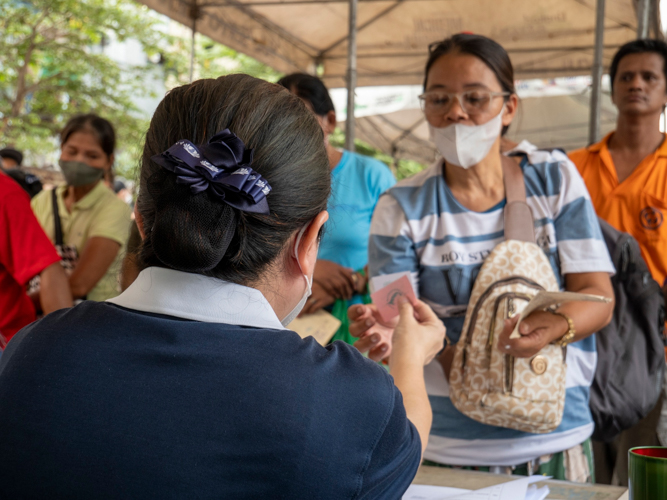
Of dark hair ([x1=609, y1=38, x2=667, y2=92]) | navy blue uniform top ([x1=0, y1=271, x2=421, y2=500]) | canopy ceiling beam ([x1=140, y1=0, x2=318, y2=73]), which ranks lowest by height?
navy blue uniform top ([x1=0, y1=271, x2=421, y2=500])

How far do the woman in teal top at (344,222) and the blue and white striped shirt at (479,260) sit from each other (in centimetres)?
67

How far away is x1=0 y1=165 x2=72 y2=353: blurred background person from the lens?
7.89 feet

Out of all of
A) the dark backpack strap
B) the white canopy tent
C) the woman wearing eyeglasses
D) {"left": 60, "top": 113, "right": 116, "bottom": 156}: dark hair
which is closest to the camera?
the woman wearing eyeglasses

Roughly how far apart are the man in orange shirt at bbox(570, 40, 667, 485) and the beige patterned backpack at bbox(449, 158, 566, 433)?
1043 millimetres

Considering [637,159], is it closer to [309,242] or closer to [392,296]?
[392,296]

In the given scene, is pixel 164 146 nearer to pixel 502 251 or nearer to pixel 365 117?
pixel 502 251

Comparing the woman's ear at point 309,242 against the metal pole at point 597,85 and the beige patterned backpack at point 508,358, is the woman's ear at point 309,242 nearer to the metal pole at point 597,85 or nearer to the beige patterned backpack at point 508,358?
the beige patterned backpack at point 508,358

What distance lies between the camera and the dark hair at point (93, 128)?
346 cm

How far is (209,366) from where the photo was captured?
888 millimetres

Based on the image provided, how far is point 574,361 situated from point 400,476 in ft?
3.29

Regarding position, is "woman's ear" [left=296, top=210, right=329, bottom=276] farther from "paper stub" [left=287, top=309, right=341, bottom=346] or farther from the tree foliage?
the tree foliage

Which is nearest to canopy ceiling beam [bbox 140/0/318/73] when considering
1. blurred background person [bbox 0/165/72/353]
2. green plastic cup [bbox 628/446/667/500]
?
blurred background person [bbox 0/165/72/353]

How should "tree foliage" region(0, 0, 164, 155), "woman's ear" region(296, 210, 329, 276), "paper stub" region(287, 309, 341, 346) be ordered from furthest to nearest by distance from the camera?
1. "tree foliage" region(0, 0, 164, 155)
2. "paper stub" region(287, 309, 341, 346)
3. "woman's ear" region(296, 210, 329, 276)

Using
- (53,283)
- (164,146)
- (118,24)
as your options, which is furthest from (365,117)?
(164,146)
